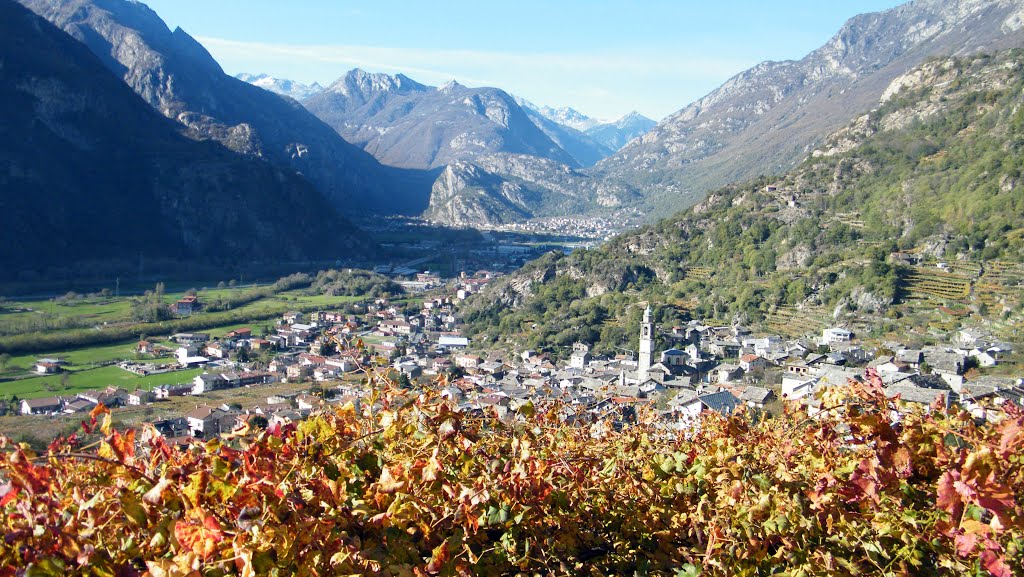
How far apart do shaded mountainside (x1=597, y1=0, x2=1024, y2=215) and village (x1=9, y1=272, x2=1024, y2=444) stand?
6267 cm

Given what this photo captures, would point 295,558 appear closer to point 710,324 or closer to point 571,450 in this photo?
point 571,450

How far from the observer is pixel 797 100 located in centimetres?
14025

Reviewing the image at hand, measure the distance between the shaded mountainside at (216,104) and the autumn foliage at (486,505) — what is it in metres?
94.6

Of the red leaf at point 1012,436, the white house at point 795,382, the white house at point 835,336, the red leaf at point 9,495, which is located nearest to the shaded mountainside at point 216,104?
the white house at point 835,336

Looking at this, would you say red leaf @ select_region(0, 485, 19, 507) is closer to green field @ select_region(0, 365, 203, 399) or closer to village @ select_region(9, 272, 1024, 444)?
village @ select_region(9, 272, 1024, 444)

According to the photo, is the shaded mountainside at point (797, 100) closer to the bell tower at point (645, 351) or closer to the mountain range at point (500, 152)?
the mountain range at point (500, 152)

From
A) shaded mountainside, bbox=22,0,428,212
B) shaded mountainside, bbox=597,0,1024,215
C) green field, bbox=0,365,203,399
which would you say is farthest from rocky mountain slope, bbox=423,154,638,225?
green field, bbox=0,365,203,399

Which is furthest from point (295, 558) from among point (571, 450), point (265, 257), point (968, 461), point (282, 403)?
point (265, 257)

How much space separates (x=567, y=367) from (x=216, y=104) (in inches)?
4503

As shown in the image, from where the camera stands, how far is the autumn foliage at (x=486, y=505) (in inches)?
57.8

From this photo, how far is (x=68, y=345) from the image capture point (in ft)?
114

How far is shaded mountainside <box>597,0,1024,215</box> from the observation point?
99750mm

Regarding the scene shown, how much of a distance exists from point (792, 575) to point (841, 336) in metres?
29.1

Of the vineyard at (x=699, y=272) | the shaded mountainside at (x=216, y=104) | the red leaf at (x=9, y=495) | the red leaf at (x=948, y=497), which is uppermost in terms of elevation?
the shaded mountainside at (x=216, y=104)
